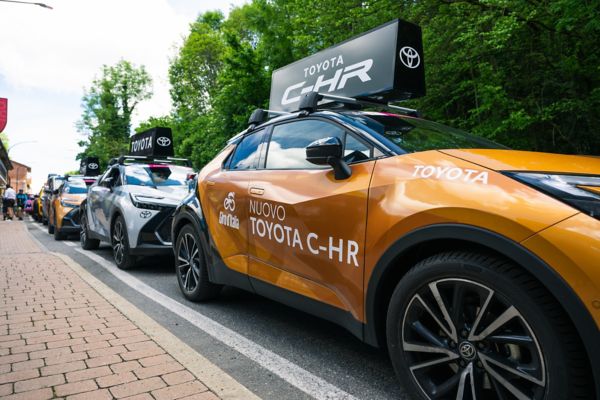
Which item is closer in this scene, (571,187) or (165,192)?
(571,187)

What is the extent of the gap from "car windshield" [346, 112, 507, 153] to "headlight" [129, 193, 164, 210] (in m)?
3.87

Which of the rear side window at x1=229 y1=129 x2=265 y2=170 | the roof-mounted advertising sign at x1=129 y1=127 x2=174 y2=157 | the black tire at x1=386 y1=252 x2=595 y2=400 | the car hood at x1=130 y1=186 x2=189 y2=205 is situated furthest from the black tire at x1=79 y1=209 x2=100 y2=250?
the black tire at x1=386 y1=252 x2=595 y2=400

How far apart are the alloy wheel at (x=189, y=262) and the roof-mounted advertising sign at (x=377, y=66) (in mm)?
2091

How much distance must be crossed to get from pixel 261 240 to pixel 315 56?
2.44 metres

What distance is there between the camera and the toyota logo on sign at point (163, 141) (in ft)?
32.0

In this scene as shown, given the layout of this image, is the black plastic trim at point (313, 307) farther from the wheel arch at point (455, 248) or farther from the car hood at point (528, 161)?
the car hood at point (528, 161)

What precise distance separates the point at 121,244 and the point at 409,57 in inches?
183

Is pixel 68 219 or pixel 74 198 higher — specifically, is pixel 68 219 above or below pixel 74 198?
below

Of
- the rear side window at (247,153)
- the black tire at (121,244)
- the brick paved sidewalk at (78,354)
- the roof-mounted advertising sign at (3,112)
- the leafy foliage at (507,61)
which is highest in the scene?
the roof-mounted advertising sign at (3,112)

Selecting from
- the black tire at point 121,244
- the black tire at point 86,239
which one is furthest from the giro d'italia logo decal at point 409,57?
the black tire at point 86,239

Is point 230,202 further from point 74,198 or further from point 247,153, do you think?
point 74,198

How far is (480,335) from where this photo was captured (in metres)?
1.76

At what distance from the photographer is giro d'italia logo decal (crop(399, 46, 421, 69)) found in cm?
394

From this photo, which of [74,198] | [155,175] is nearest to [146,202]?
[155,175]
